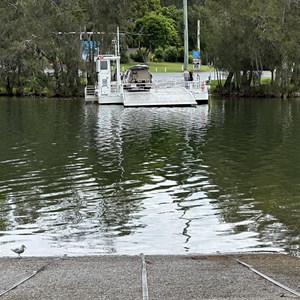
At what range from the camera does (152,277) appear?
7.84 m

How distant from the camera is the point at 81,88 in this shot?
179 feet

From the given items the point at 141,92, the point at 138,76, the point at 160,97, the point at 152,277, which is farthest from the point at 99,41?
the point at 152,277

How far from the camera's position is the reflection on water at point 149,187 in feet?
36.4

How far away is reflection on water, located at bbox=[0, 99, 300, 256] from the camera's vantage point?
36.4ft

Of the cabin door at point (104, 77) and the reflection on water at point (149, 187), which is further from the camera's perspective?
the cabin door at point (104, 77)

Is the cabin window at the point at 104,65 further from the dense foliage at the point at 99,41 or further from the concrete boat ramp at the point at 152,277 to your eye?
the concrete boat ramp at the point at 152,277

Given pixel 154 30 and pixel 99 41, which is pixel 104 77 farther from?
pixel 154 30

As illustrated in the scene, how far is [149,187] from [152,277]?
777 cm

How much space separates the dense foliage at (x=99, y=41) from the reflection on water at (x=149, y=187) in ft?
63.2

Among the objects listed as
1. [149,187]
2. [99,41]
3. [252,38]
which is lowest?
[149,187]

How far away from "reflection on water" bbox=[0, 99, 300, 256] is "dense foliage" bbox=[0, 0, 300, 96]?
19278mm

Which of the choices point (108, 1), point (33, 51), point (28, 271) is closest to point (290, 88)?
point (108, 1)

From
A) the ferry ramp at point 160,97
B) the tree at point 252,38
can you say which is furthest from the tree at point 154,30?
the ferry ramp at point 160,97

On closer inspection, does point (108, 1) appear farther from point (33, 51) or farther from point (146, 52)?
point (146, 52)
